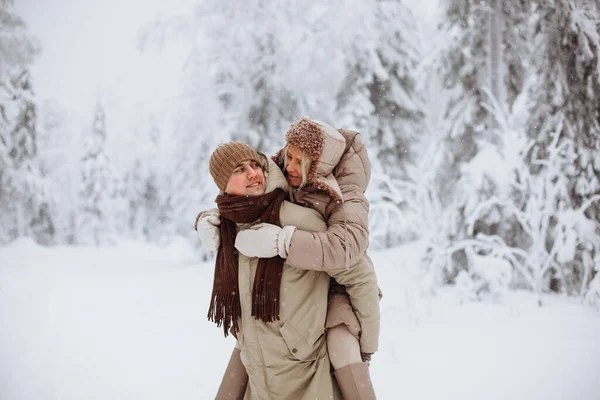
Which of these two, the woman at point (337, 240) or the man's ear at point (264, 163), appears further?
the man's ear at point (264, 163)

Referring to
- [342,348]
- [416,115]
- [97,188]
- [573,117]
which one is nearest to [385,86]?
[416,115]

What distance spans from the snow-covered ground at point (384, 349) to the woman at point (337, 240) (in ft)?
7.34

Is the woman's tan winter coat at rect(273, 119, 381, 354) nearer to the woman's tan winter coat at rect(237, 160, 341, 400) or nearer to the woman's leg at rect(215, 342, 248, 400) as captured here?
the woman's tan winter coat at rect(237, 160, 341, 400)

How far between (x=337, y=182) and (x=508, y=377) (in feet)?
10.5

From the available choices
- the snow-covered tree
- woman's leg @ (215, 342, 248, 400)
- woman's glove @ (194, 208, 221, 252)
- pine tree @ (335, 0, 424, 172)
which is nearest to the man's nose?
woman's glove @ (194, 208, 221, 252)

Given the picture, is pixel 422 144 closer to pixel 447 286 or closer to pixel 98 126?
pixel 447 286

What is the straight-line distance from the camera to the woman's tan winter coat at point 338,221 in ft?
6.42

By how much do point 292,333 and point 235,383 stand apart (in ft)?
2.27

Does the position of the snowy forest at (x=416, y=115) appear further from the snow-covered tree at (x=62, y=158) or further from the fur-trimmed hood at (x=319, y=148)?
the fur-trimmed hood at (x=319, y=148)

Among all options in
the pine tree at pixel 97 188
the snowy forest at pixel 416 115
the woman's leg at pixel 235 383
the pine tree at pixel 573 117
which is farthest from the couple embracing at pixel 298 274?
the pine tree at pixel 97 188

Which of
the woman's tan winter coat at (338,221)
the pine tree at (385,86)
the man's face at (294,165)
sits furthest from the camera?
the pine tree at (385,86)

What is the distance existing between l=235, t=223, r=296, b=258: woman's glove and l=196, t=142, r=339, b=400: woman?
0.09m

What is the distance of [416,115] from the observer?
14.3 m

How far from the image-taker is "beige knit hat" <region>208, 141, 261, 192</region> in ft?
7.09
